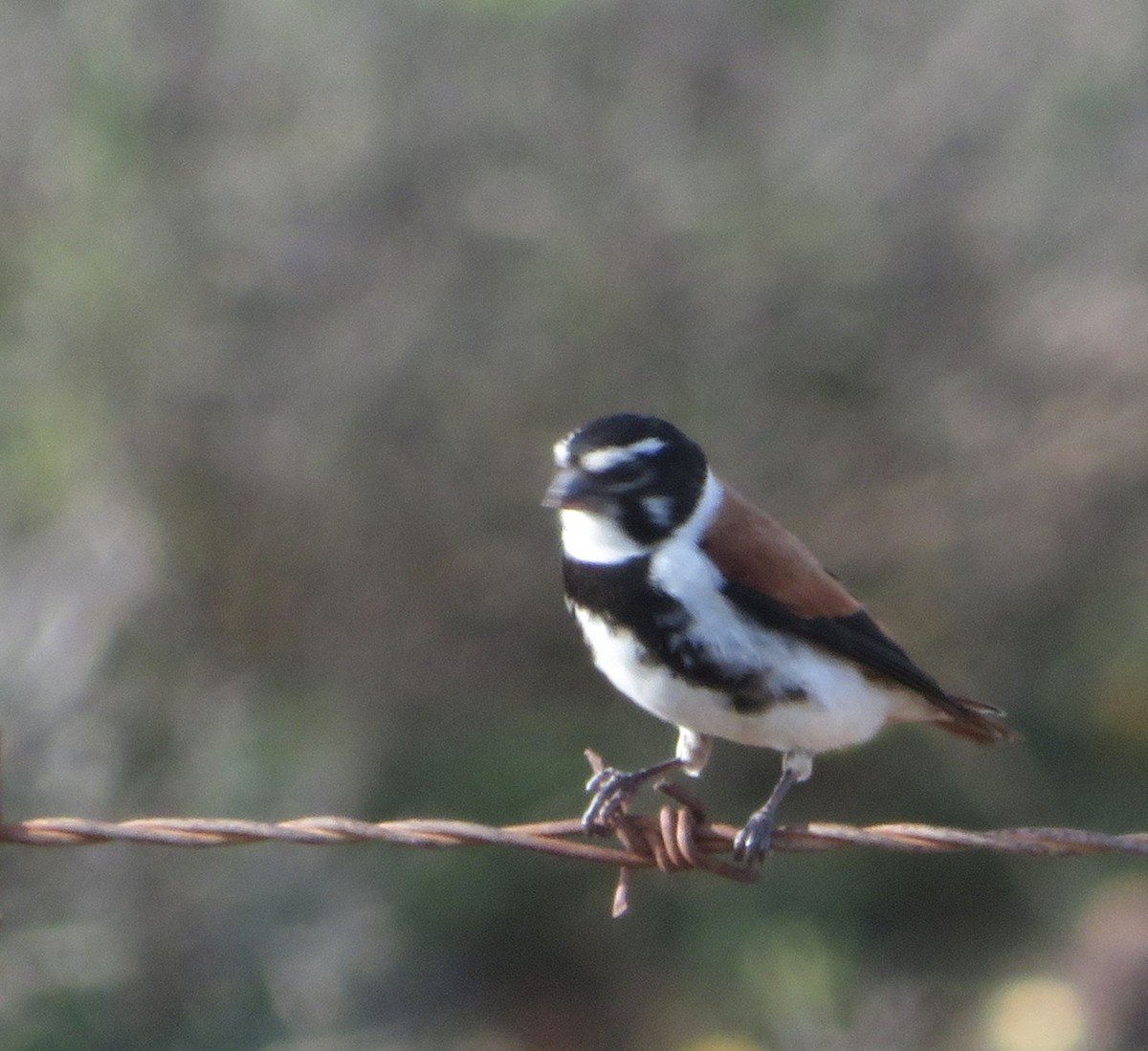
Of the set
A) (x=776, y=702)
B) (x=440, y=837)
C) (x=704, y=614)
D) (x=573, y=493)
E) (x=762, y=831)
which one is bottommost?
(x=440, y=837)

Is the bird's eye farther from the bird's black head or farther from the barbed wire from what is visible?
the barbed wire

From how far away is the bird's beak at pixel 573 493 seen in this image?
4.00 meters

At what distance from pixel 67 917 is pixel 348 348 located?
2811mm

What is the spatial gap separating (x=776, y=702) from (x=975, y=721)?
2.31 feet

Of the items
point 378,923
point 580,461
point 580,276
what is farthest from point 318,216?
point 580,461

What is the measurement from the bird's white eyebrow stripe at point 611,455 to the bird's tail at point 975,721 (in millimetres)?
989

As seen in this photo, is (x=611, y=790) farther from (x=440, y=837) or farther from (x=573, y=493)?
(x=440, y=837)

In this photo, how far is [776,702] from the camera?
4.02m

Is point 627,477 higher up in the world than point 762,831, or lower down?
higher up

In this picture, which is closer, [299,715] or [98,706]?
[98,706]

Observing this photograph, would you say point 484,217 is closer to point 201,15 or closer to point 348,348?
point 348,348

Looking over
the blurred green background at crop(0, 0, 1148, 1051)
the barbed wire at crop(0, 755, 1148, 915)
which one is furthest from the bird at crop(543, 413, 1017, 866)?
the blurred green background at crop(0, 0, 1148, 1051)

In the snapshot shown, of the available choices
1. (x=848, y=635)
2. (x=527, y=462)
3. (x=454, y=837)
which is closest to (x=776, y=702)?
(x=848, y=635)

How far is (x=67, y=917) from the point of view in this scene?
722 centimetres
